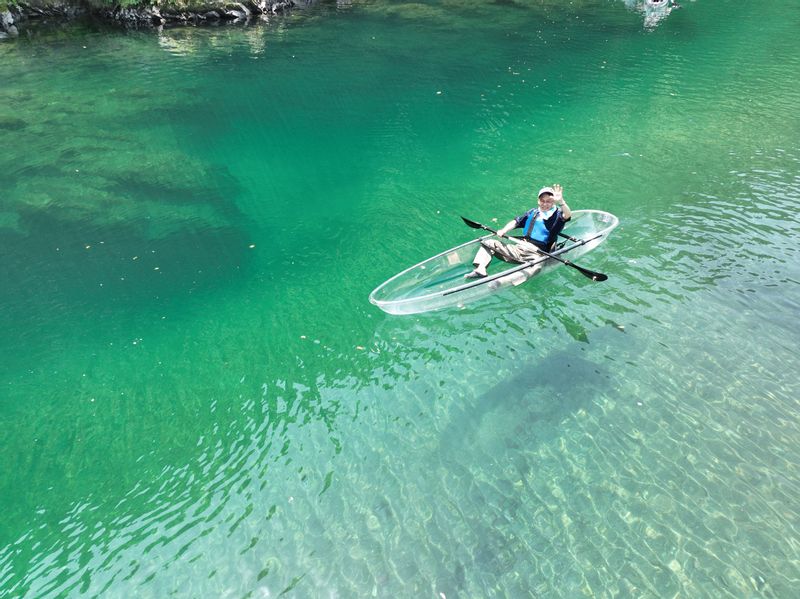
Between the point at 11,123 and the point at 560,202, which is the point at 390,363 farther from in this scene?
the point at 11,123

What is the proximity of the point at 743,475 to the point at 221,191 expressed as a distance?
46.6ft

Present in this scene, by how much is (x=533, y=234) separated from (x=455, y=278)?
182 centimetres

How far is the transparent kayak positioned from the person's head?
83 centimetres

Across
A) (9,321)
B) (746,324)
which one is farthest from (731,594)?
(9,321)

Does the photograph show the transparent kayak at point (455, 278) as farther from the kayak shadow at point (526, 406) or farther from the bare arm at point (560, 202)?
the kayak shadow at point (526, 406)

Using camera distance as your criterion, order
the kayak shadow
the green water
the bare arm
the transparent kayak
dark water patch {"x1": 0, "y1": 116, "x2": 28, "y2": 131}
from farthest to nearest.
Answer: dark water patch {"x1": 0, "y1": 116, "x2": 28, "y2": 131} < the bare arm < the transparent kayak < the kayak shadow < the green water

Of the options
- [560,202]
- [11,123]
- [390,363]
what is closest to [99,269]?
[390,363]

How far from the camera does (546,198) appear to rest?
10.6 meters

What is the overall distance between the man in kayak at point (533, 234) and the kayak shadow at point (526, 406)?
2.17m

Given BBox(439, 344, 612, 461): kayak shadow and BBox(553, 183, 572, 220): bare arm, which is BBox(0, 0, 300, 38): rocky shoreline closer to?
BBox(553, 183, 572, 220): bare arm

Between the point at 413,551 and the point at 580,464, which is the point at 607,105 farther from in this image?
the point at 413,551

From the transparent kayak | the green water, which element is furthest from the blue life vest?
the green water

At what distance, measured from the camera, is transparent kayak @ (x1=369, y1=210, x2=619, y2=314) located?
10.3 metres

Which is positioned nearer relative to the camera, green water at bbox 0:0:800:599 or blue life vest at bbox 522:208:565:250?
green water at bbox 0:0:800:599
